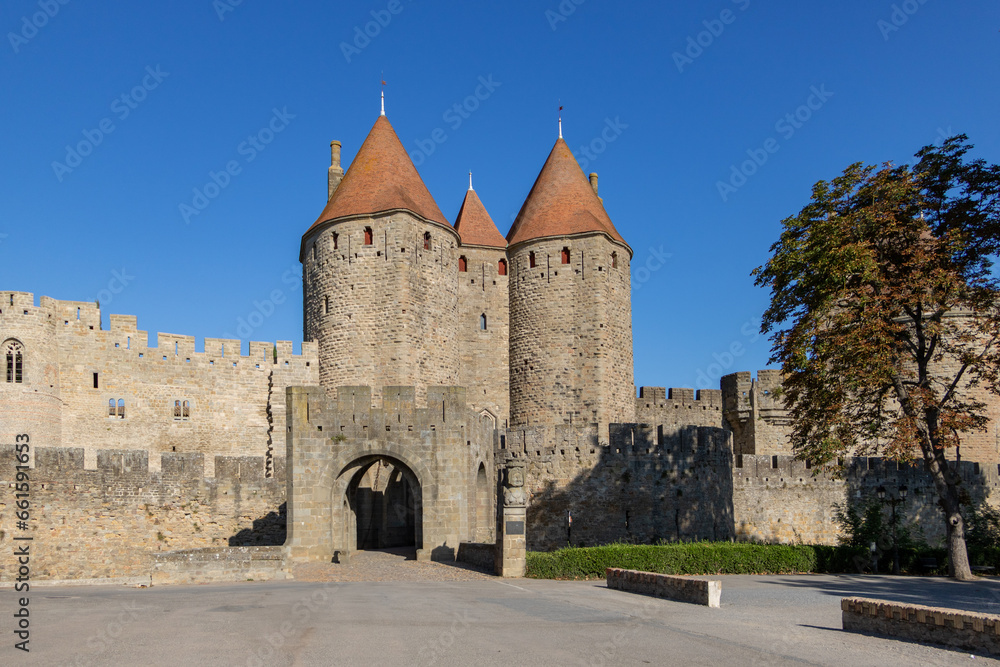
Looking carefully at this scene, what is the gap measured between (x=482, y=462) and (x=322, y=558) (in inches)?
201

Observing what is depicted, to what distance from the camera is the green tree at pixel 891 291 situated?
20.7 metres

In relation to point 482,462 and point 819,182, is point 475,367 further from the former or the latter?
point 819,182

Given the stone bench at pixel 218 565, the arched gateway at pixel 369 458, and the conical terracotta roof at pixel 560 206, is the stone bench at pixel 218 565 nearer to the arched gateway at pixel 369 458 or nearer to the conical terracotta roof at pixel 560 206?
the arched gateway at pixel 369 458

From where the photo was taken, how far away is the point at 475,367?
1473 inches

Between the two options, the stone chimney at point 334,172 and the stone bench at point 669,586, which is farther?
the stone chimney at point 334,172

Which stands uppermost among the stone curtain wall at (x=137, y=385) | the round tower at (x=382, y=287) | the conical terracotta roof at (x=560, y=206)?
the conical terracotta roof at (x=560, y=206)

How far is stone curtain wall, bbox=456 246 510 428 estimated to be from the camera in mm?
37250

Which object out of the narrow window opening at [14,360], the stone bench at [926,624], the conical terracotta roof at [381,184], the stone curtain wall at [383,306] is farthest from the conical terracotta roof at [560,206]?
the stone bench at [926,624]

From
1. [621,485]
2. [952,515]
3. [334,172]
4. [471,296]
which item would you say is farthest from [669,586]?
[334,172]

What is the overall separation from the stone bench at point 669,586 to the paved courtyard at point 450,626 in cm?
38

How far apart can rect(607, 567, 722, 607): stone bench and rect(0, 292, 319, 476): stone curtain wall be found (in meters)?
17.9

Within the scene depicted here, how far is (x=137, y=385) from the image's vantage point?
3316cm

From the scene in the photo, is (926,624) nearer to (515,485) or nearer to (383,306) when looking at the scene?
(515,485)

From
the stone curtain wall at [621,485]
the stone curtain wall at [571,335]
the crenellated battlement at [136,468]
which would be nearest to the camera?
the crenellated battlement at [136,468]
